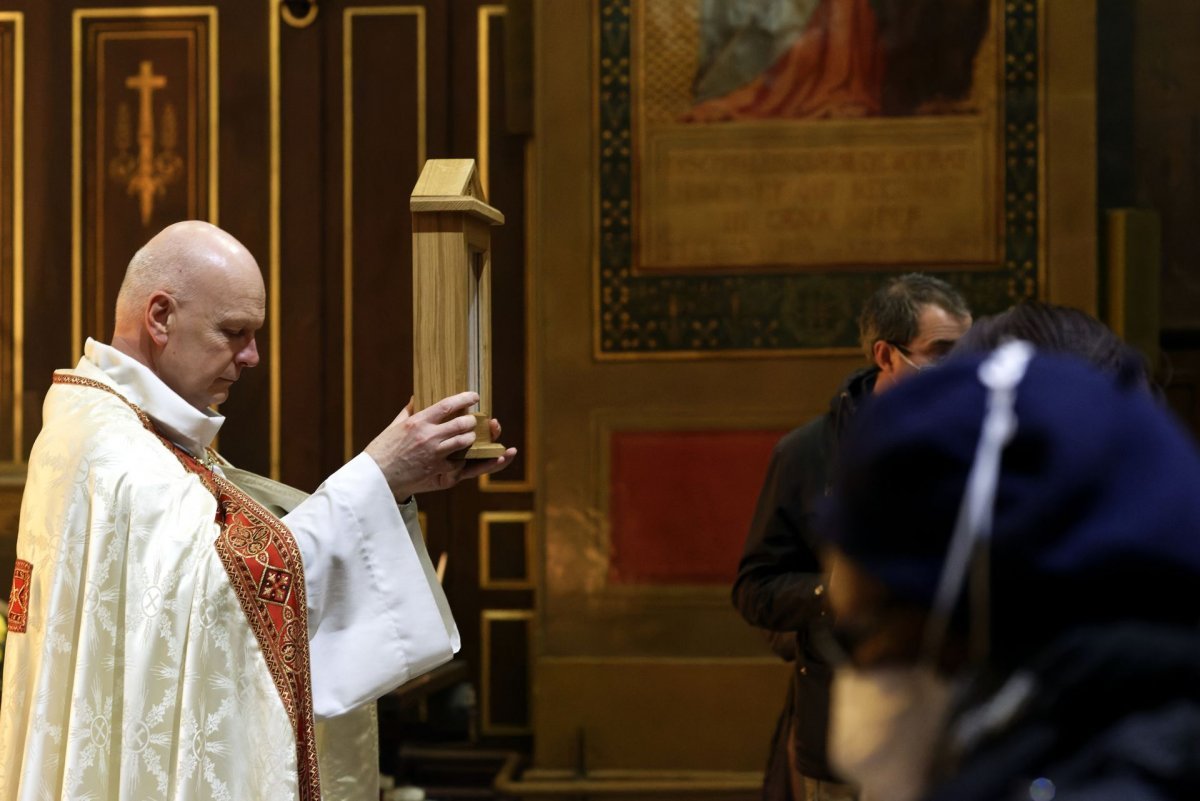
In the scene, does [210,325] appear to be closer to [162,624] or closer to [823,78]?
[162,624]

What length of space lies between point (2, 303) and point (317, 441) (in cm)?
166

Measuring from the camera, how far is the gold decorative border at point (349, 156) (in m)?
6.59

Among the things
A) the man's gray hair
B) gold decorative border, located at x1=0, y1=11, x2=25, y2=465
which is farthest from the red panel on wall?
the man's gray hair

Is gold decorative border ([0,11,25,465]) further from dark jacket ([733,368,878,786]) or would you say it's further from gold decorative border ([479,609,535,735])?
dark jacket ([733,368,878,786])

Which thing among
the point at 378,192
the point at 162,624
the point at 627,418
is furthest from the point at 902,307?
the point at 378,192

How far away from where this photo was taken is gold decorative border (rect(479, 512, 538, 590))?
6.49 m

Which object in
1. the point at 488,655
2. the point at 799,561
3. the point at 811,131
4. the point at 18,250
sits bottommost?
the point at 488,655

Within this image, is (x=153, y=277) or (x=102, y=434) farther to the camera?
(x=153, y=277)

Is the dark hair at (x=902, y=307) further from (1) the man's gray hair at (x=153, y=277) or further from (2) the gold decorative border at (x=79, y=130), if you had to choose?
(2) the gold decorative border at (x=79, y=130)

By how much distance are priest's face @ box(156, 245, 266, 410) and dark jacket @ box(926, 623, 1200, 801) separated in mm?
2181

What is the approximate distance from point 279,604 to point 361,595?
18 cm

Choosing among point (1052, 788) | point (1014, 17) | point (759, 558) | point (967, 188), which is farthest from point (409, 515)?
point (1014, 17)

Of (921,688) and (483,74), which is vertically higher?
(483,74)

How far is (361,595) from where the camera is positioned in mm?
2650
